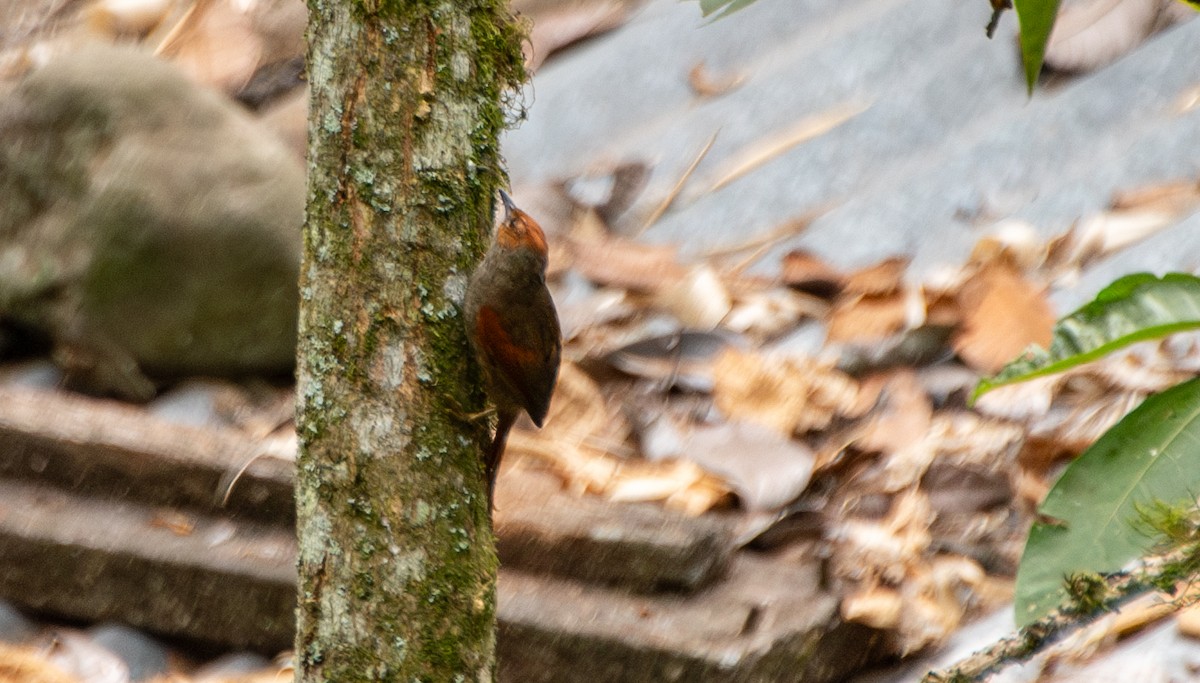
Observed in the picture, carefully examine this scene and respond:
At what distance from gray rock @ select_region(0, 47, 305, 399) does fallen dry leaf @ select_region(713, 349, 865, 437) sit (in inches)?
44.2

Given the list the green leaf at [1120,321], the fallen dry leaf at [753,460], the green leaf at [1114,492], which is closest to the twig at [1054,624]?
the green leaf at [1114,492]

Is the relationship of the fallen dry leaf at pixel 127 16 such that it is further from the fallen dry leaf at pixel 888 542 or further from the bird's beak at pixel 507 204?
the fallen dry leaf at pixel 888 542

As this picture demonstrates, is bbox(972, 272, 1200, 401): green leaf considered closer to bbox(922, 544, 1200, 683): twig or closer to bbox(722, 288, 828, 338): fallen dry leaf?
bbox(922, 544, 1200, 683): twig

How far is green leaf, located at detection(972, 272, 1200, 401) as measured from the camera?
2.13m

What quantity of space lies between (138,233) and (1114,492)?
7.74ft

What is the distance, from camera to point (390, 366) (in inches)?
76.5

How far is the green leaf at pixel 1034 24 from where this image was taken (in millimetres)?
1556

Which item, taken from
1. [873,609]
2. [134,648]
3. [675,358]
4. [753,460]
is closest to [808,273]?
[675,358]

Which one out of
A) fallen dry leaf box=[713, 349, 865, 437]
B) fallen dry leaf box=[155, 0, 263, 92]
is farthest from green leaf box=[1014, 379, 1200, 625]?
fallen dry leaf box=[155, 0, 263, 92]

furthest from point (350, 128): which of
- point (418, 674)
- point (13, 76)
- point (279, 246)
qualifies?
point (13, 76)

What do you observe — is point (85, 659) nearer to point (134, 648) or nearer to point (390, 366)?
point (134, 648)

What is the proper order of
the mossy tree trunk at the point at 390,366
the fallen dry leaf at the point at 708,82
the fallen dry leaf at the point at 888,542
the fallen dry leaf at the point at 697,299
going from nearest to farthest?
the mossy tree trunk at the point at 390,366
the fallen dry leaf at the point at 888,542
the fallen dry leaf at the point at 697,299
the fallen dry leaf at the point at 708,82

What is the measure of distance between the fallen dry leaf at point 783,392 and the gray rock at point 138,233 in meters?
1.12

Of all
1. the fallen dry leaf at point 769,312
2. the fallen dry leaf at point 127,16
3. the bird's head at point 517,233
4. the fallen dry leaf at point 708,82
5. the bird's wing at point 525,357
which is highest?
the bird's head at point 517,233
